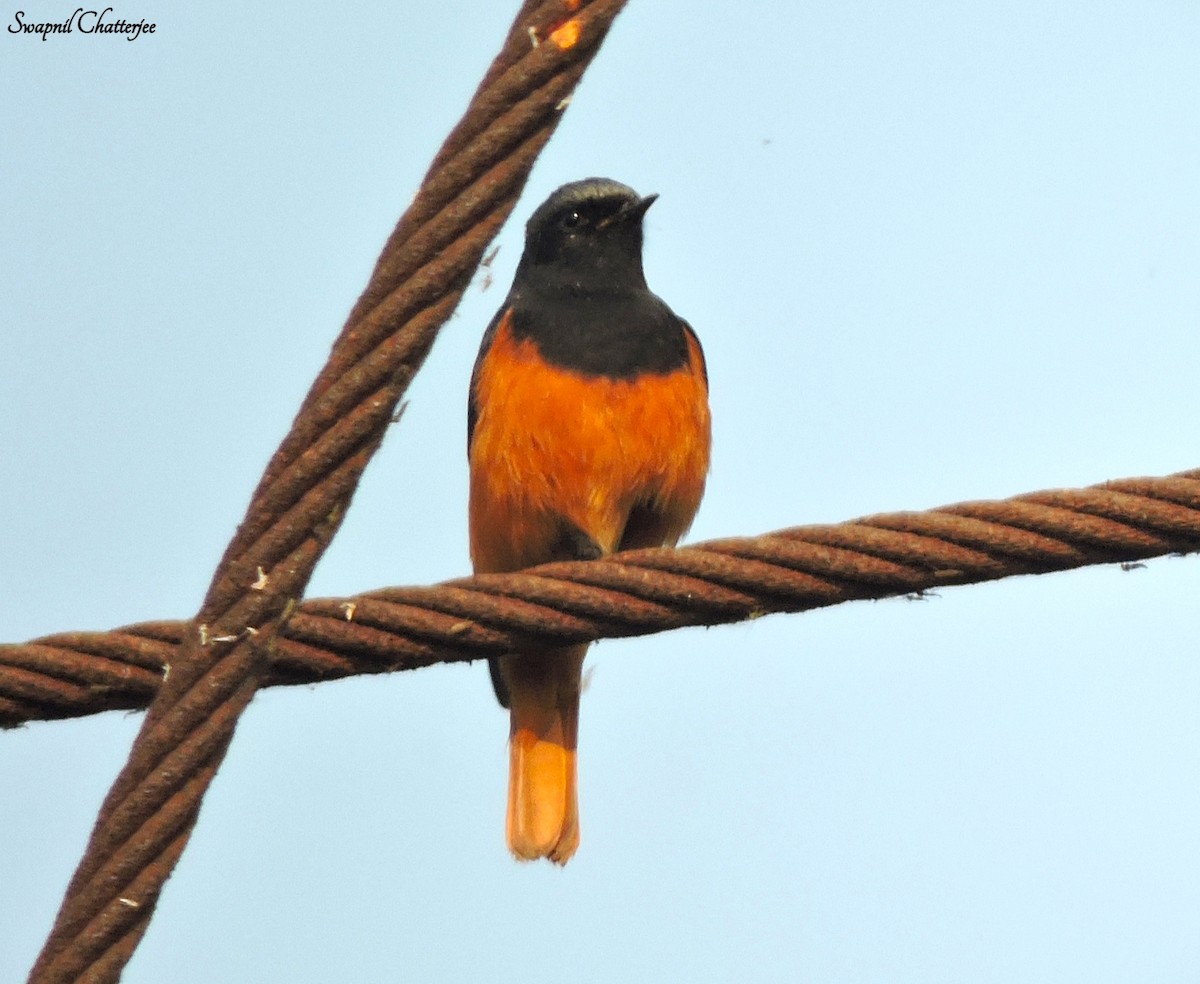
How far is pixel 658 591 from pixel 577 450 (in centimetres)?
236

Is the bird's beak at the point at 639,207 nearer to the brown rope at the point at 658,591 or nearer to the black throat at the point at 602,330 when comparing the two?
the black throat at the point at 602,330

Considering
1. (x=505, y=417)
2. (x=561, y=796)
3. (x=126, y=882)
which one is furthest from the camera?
(x=561, y=796)

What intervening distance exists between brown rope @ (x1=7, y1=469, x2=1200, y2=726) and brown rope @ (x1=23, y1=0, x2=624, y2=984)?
0.33 metres

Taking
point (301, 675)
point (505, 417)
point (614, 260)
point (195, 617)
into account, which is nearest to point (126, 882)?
point (195, 617)

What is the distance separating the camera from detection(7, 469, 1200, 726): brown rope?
294 centimetres

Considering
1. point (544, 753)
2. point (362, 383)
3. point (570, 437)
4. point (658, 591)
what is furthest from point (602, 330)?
point (362, 383)

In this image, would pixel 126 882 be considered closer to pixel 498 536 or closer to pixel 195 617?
pixel 195 617

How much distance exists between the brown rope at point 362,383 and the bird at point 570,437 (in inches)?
120

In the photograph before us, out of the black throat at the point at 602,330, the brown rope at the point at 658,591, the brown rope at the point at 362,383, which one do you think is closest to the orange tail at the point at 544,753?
the black throat at the point at 602,330

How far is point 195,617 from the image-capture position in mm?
2611

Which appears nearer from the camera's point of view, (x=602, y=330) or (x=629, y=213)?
(x=602, y=330)

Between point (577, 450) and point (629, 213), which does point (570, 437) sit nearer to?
point (577, 450)

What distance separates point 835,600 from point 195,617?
3.94 ft

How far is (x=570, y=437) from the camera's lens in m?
5.60
